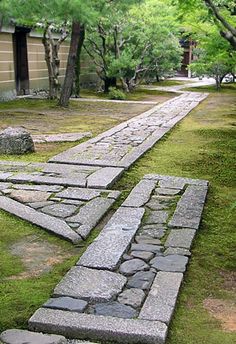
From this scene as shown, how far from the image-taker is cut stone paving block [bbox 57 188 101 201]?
6109mm

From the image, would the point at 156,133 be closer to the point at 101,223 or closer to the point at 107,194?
the point at 107,194

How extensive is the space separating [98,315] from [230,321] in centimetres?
90

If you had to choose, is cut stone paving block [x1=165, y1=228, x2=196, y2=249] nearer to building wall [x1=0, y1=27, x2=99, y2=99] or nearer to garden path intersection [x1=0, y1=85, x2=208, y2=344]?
garden path intersection [x1=0, y1=85, x2=208, y2=344]

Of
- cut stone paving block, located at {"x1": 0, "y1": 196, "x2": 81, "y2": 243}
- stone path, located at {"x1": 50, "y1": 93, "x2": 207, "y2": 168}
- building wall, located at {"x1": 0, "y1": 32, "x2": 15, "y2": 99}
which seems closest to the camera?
cut stone paving block, located at {"x1": 0, "y1": 196, "x2": 81, "y2": 243}

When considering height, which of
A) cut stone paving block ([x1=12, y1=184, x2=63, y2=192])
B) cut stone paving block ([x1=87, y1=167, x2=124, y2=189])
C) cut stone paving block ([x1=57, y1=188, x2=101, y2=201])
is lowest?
cut stone paving block ([x1=57, y1=188, x2=101, y2=201])

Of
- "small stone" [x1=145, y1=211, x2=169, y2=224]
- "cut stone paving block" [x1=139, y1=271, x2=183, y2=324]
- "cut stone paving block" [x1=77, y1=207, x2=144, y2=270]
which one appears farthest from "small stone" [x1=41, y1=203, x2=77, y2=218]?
"cut stone paving block" [x1=139, y1=271, x2=183, y2=324]

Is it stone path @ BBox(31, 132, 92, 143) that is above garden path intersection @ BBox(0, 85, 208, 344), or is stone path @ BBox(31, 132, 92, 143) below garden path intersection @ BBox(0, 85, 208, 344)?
above

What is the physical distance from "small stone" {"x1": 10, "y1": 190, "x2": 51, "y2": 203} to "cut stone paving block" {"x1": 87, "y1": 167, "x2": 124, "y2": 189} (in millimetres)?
705

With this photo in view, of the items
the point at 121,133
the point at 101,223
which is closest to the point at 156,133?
the point at 121,133

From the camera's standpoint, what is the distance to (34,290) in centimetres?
371

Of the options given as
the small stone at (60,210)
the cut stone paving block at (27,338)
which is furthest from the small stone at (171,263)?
the small stone at (60,210)

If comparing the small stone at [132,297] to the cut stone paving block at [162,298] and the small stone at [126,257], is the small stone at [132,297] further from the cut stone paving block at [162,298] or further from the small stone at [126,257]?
the small stone at [126,257]

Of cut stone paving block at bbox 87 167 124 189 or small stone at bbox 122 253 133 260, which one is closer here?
small stone at bbox 122 253 133 260

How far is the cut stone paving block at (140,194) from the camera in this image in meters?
5.87
